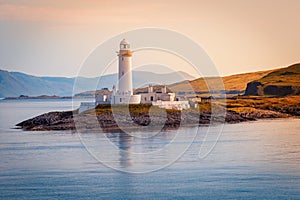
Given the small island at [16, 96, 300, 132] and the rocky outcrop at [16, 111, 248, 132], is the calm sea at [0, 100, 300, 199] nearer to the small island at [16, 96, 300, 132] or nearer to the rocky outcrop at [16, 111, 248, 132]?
the rocky outcrop at [16, 111, 248, 132]

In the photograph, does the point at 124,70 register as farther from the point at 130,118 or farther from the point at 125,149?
the point at 125,149

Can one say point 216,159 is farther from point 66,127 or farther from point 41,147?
point 66,127

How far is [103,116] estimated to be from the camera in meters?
52.2

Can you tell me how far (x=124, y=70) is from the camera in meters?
53.8

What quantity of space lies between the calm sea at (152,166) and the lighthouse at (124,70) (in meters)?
6.81

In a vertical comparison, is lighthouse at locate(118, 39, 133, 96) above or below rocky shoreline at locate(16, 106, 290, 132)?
above

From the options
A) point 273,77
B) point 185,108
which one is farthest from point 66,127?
point 273,77

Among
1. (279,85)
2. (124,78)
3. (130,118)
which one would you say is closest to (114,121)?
(130,118)

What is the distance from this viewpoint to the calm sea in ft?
85.1

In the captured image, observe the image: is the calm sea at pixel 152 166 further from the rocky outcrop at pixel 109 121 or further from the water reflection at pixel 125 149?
the rocky outcrop at pixel 109 121

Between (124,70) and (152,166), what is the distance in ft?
73.9

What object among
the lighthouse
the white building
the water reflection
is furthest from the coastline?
the water reflection

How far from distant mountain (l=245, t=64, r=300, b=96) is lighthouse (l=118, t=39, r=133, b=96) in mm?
48010

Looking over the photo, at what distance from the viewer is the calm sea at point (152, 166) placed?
85.1 ft
